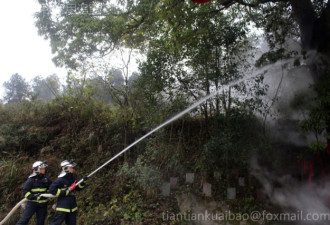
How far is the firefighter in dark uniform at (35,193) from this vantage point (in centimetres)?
472

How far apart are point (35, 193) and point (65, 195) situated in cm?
87

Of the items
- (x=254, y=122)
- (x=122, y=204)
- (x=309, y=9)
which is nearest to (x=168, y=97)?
(x=254, y=122)

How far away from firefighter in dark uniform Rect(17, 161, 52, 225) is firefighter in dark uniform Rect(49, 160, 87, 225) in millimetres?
556

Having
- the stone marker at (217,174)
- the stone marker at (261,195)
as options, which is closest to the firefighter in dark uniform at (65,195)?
the stone marker at (217,174)

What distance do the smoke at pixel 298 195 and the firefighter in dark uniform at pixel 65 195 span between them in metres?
4.52

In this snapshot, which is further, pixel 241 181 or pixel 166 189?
pixel 166 189

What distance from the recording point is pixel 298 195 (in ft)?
16.9

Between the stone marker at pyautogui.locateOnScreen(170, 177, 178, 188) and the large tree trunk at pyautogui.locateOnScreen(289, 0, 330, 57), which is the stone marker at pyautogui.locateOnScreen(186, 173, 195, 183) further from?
the large tree trunk at pyautogui.locateOnScreen(289, 0, 330, 57)

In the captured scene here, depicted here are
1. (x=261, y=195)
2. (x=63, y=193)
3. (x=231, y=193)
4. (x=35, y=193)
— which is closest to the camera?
(x=63, y=193)

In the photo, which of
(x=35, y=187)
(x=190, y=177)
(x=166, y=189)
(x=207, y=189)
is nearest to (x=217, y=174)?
(x=207, y=189)

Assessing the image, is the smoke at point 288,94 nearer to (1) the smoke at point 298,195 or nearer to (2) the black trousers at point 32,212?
(1) the smoke at point 298,195

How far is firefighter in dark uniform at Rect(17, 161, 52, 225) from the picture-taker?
15.5ft

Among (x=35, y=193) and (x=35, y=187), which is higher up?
(x=35, y=187)

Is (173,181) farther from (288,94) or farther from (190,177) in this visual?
(288,94)
